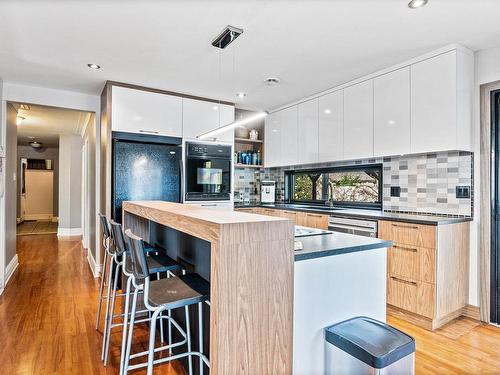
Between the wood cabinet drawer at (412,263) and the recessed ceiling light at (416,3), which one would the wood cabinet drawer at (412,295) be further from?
the recessed ceiling light at (416,3)

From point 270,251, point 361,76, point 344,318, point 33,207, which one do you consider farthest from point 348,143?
point 33,207

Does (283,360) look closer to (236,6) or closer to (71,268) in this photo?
(236,6)

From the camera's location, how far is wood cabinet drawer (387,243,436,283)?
2.60 m

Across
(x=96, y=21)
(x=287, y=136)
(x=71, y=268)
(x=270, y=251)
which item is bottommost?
(x=71, y=268)

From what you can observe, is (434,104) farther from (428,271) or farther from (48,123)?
(48,123)

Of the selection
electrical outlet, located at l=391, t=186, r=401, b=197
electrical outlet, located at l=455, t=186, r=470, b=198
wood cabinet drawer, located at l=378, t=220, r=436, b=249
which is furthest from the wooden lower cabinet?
electrical outlet, located at l=391, t=186, r=401, b=197

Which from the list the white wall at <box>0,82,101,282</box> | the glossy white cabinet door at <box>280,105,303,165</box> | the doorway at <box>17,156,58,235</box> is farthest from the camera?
the doorway at <box>17,156,58,235</box>

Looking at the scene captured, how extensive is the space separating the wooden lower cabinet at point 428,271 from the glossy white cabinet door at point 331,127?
1.24m

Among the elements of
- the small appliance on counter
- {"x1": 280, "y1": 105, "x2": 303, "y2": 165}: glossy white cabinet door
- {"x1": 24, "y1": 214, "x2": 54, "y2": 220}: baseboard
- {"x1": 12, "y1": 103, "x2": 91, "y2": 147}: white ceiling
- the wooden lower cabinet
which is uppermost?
{"x1": 12, "y1": 103, "x2": 91, "y2": 147}: white ceiling

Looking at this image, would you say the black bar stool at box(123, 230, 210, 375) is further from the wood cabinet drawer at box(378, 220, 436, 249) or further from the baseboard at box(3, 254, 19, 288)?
the baseboard at box(3, 254, 19, 288)

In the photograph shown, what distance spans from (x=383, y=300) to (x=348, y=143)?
2216mm

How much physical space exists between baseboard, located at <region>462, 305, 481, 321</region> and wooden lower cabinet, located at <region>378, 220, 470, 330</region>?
0.13ft

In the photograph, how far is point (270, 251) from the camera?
129 centimetres

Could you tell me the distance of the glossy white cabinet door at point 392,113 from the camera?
305 cm
